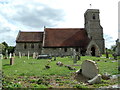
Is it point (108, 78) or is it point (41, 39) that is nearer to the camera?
point (108, 78)

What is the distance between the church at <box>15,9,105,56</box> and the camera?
1256 inches

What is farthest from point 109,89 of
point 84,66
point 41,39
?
point 41,39

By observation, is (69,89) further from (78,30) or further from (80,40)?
(78,30)

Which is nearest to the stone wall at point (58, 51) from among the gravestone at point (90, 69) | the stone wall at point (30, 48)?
the stone wall at point (30, 48)

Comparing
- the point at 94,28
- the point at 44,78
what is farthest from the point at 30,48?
the point at 44,78

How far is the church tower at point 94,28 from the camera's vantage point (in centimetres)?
3422

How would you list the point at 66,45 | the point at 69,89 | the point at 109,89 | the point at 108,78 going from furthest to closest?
the point at 66,45 → the point at 108,78 → the point at 69,89 → the point at 109,89

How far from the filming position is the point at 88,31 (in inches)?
1387

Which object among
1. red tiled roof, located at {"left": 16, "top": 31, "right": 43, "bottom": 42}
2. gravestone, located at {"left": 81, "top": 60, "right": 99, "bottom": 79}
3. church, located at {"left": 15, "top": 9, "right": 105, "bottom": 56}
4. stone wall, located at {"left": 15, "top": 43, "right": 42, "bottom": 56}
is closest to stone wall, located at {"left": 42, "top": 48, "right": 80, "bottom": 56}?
church, located at {"left": 15, "top": 9, "right": 105, "bottom": 56}

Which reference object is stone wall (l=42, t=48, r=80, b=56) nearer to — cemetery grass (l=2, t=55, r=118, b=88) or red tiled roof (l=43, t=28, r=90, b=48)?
red tiled roof (l=43, t=28, r=90, b=48)

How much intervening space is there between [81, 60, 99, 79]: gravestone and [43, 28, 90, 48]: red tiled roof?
2443 centimetres

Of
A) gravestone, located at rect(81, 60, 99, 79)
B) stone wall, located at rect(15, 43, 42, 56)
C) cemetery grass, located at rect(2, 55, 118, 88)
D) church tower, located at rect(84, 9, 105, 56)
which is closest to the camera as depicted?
cemetery grass, located at rect(2, 55, 118, 88)

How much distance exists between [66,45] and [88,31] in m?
7.86

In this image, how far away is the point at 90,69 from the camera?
7266 mm
